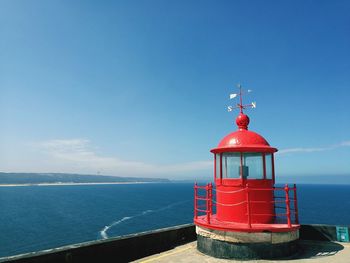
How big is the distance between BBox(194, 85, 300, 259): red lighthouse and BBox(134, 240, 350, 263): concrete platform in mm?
287

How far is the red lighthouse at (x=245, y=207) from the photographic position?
24.8 ft

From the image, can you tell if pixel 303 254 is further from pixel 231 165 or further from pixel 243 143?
pixel 243 143

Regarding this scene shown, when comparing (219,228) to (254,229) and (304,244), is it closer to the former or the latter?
(254,229)

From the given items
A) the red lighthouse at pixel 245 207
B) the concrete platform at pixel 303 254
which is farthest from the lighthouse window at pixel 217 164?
the concrete platform at pixel 303 254

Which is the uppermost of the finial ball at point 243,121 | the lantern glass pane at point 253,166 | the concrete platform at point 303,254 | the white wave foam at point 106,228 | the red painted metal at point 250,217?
the finial ball at point 243,121

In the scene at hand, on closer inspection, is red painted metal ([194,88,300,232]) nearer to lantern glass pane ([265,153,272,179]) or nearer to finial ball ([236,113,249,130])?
lantern glass pane ([265,153,272,179])

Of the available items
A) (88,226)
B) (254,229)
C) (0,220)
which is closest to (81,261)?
(254,229)

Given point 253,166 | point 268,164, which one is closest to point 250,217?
point 253,166

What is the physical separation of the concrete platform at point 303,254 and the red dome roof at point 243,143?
304 cm

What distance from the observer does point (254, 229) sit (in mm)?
7469

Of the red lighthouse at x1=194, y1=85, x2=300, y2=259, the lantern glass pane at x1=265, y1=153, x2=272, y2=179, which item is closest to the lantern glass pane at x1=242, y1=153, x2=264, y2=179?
the red lighthouse at x1=194, y1=85, x2=300, y2=259

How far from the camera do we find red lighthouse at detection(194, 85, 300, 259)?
24.8 feet

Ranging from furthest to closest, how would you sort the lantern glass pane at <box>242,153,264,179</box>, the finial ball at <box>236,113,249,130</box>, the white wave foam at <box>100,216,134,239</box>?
the white wave foam at <box>100,216,134,239</box> < the finial ball at <box>236,113,249,130</box> < the lantern glass pane at <box>242,153,264,179</box>

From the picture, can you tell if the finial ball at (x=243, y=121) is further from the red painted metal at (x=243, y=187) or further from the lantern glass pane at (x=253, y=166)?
the lantern glass pane at (x=253, y=166)
